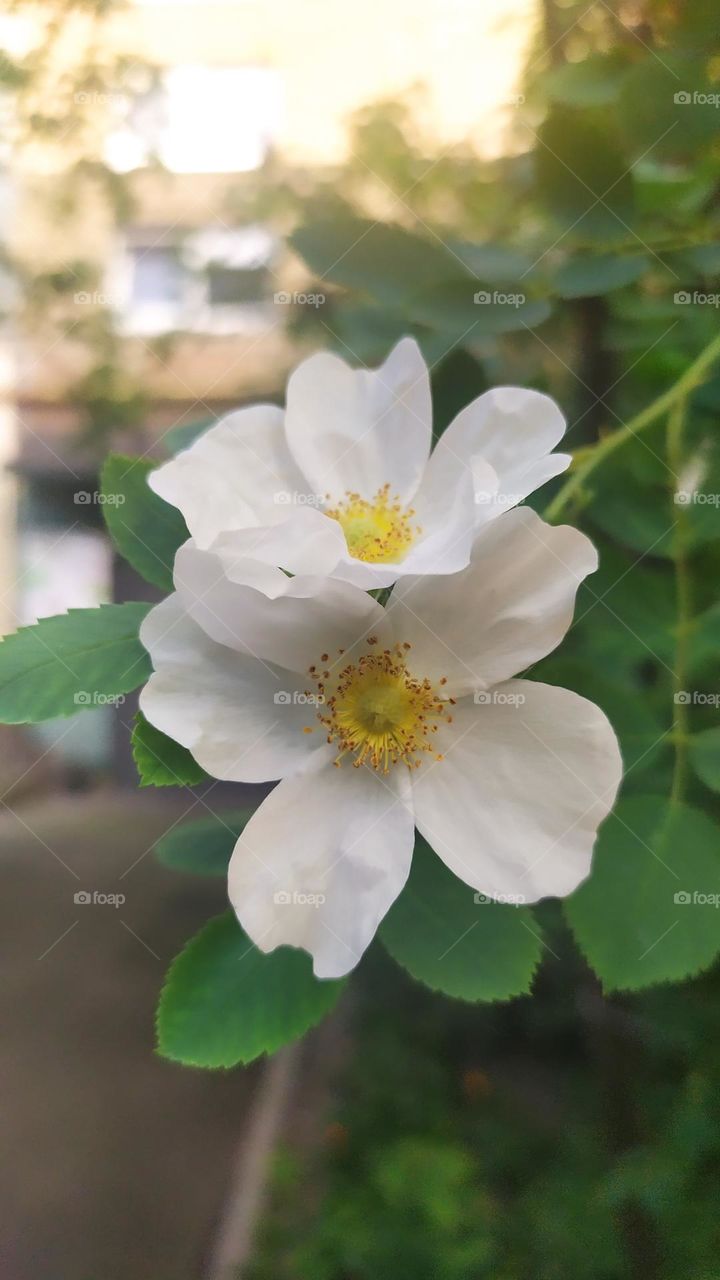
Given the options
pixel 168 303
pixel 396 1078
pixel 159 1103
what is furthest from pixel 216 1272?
pixel 168 303

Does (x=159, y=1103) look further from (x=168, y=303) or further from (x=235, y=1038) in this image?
(x=168, y=303)

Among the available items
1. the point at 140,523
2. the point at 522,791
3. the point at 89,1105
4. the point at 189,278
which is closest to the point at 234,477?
the point at 140,523

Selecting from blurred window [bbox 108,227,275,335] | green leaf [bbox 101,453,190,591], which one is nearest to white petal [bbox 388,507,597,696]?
green leaf [bbox 101,453,190,591]

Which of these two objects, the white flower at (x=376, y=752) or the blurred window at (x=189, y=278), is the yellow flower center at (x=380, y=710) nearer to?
the white flower at (x=376, y=752)

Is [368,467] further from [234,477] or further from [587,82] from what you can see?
[587,82]

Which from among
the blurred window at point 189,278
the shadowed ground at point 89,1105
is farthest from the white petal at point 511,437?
the shadowed ground at point 89,1105

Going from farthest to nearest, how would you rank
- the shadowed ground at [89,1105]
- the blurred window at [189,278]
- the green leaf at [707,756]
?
1. the shadowed ground at [89,1105]
2. the blurred window at [189,278]
3. the green leaf at [707,756]
